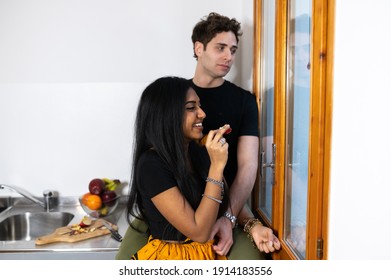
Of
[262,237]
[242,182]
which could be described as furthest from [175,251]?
[242,182]

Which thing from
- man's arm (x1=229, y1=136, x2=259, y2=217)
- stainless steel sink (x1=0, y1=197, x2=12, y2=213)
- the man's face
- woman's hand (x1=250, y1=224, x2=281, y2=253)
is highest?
the man's face

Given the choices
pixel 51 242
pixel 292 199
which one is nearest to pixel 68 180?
pixel 51 242

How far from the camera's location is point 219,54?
1693 mm

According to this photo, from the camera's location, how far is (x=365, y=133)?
803 mm

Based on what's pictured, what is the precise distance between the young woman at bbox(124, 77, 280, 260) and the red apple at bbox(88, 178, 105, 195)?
26.8 inches

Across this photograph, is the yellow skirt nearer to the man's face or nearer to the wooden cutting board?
the wooden cutting board

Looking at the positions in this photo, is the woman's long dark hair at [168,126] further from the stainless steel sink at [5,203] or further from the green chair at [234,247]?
the stainless steel sink at [5,203]

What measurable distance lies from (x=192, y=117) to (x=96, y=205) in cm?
87

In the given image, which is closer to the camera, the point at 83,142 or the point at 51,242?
the point at 51,242

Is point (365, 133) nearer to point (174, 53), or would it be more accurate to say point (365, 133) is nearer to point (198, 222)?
point (198, 222)

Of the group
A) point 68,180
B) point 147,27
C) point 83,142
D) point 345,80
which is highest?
point 147,27

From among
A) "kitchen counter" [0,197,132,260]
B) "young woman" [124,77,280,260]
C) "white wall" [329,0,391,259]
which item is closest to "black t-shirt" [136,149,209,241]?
"young woman" [124,77,280,260]

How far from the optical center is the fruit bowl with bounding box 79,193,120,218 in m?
1.95

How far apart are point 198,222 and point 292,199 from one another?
318 mm
